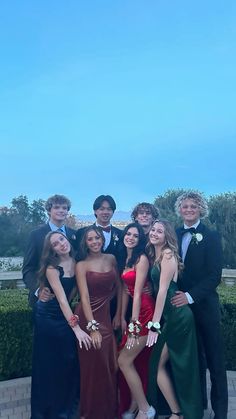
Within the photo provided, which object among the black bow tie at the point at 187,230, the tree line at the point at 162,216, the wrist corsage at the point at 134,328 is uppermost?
the tree line at the point at 162,216

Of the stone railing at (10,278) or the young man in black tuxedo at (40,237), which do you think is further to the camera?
the stone railing at (10,278)

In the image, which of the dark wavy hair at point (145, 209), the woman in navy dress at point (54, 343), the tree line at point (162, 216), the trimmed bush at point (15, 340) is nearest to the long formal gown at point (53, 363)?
the woman in navy dress at point (54, 343)

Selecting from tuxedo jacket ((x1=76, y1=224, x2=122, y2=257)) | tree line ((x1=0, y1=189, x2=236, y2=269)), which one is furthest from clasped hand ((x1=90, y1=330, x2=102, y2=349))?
tree line ((x1=0, y1=189, x2=236, y2=269))

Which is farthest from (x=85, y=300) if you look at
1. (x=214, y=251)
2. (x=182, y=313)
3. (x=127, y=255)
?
(x=214, y=251)

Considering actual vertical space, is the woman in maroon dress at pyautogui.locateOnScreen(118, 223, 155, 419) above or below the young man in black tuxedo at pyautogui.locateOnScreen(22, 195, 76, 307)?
below

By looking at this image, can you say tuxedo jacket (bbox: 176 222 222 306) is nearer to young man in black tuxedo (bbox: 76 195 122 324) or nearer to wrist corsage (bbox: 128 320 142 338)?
wrist corsage (bbox: 128 320 142 338)

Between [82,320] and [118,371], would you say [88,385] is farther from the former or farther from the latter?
[82,320]

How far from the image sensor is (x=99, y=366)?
4.38 meters

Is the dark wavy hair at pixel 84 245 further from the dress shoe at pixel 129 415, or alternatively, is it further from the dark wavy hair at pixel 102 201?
the dress shoe at pixel 129 415

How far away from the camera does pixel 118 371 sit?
4555 millimetres

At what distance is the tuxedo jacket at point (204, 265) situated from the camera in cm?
438

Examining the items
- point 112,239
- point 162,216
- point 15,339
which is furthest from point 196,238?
point 162,216

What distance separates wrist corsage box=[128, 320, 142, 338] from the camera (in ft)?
13.8

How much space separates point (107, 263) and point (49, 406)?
1.51 m
